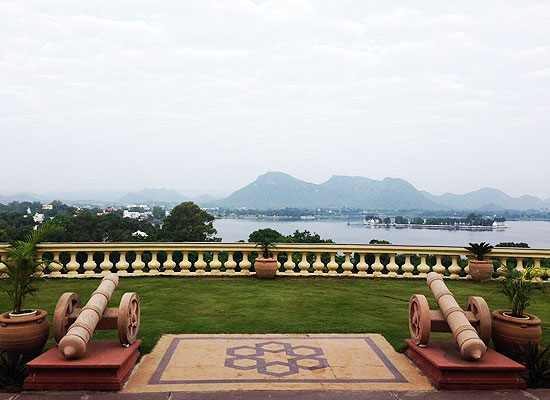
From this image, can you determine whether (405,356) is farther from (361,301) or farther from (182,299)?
(182,299)

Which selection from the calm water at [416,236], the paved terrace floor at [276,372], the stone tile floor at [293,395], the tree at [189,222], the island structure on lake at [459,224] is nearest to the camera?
the stone tile floor at [293,395]

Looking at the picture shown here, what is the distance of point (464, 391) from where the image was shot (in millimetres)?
5363

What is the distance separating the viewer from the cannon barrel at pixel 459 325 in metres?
5.49

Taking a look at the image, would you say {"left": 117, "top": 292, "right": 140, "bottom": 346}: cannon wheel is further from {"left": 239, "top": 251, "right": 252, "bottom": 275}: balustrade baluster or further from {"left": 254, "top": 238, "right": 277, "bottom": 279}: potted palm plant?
{"left": 239, "top": 251, "right": 252, "bottom": 275}: balustrade baluster

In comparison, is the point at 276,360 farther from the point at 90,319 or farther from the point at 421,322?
the point at 90,319

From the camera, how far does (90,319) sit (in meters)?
5.71

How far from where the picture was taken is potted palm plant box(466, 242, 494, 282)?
13.5 meters

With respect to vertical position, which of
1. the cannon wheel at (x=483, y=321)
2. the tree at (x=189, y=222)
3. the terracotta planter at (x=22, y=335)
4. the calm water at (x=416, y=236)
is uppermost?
the cannon wheel at (x=483, y=321)

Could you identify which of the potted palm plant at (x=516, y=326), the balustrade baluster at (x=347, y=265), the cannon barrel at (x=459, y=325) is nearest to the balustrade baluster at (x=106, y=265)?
the balustrade baluster at (x=347, y=265)

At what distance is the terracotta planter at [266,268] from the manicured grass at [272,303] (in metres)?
0.27

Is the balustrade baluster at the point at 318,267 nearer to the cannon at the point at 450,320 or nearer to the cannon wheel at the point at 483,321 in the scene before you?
the cannon at the point at 450,320

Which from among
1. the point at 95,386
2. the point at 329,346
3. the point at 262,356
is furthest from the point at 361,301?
the point at 95,386

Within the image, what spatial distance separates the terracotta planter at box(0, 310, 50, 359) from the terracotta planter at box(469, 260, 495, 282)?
469 inches

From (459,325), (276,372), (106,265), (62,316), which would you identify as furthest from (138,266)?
(459,325)
